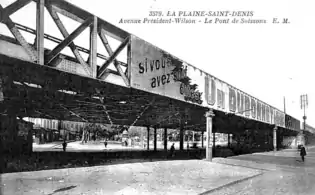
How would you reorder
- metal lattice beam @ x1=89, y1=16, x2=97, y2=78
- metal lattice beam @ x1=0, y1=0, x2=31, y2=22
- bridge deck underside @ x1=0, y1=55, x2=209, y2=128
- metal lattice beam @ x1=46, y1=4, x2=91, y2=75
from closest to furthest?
1. metal lattice beam @ x1=0, y1=0, x2=31, y2=22
2. metal lattice beam @ x1=46, y1=4, x2=91, y2=75
3. bridge deck underside @ x1=0, y1=55, x2=209, y2=128
4. metal lattice beam @ x1=89, y1=16, x2=97, y2=78

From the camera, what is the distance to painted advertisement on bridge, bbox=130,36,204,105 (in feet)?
36.5

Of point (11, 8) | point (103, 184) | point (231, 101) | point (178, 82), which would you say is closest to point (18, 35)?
point (11, 8)

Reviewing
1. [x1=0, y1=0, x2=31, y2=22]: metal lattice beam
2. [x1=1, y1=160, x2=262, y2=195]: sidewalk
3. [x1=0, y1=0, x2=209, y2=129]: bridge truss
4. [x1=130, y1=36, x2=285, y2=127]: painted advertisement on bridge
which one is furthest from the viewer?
[x1=130, y1=36, x2=285, y2=127]: painted advertisement on bridge

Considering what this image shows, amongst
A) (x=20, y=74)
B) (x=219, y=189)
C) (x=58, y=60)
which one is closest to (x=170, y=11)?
(x=58, y=60)

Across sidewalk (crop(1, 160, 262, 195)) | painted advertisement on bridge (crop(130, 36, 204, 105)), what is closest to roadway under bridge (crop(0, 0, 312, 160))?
painted advertisement on bridge (crop(130, 36, 204, 105))

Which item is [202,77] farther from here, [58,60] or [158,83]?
[58,60]

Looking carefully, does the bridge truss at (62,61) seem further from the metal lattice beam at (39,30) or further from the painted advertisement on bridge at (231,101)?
the painted advertisement on bridge at (231,101)

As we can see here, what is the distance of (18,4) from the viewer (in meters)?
6.71

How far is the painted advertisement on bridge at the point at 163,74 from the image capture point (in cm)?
1112

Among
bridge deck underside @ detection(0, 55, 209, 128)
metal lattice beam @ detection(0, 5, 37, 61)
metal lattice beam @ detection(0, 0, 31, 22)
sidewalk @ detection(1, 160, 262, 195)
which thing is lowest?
sidewalk @ detection(1, 160, 262, 195)

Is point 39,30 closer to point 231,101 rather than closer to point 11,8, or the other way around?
point 11,8

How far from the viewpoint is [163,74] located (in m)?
13.6

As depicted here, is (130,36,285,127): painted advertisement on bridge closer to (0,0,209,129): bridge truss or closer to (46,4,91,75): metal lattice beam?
(0,0,209,129): bridge truss

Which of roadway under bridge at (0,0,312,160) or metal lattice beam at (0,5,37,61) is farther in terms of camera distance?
roadway under bridge at (0,0,312,160)
